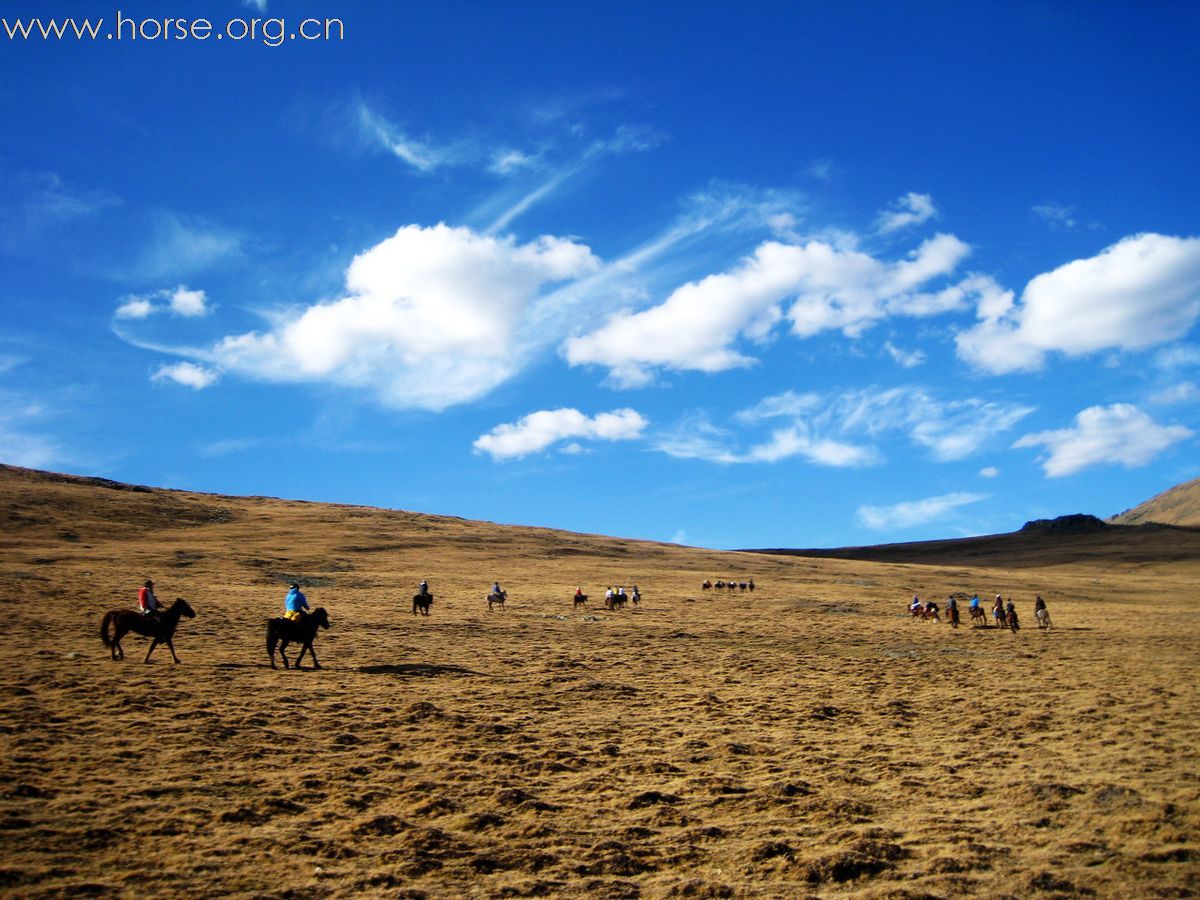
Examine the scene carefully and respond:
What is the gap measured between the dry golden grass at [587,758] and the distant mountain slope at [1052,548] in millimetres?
57626

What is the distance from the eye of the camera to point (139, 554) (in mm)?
47781

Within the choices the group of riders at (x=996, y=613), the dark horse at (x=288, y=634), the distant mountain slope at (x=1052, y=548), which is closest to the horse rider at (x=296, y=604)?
the dark horse at (x=288, y=634)

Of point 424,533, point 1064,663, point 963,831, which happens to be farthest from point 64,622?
point 424,533

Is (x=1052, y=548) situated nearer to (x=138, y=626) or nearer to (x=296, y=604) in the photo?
(x=296, y=604)

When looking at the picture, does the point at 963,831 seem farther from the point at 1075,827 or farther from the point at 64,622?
the point at 64,622

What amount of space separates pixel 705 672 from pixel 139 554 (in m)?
39.3

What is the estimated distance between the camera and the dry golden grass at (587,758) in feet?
30.0

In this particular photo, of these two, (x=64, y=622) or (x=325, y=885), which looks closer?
(x=325, y=885)

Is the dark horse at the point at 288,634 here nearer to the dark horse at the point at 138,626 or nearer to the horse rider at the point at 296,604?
the horse rider at the point at 296,604

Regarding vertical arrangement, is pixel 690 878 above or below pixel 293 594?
below

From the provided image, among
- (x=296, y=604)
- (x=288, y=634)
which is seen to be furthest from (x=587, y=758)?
(x=296, y=604)

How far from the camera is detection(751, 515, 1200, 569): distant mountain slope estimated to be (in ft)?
274

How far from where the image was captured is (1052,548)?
93.5 m

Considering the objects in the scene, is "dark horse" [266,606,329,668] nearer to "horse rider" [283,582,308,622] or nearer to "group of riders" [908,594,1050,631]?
"horse rider" [283,582,308,622]
